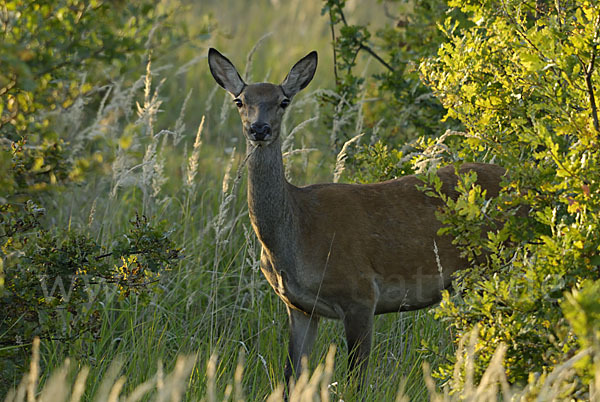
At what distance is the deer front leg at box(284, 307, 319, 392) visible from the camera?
5.49m

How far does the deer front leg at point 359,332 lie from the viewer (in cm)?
530

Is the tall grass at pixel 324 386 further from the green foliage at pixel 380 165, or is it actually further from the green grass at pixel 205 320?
the green foliage at pixel 380 165

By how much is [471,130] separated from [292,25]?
34.2 feet

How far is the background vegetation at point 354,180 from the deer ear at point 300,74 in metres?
0.65

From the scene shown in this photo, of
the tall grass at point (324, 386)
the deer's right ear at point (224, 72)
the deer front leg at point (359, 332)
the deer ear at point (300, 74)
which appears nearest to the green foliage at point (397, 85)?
the deer ear at point (300, 74)

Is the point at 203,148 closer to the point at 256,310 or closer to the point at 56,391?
the point at 256,310

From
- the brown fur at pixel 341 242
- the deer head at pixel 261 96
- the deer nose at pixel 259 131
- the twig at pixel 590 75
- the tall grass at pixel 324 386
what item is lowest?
the tall grass at pixel 324 386

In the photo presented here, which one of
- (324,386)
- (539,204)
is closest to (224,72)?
(539,204)

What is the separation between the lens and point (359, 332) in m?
5.30

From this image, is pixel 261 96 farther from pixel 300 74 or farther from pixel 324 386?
pixel 324 386

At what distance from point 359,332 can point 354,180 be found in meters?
1.51

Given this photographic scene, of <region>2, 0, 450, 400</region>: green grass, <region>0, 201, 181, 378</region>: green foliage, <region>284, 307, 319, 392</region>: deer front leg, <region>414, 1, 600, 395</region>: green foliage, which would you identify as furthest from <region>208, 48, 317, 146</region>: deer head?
<region>414, 1, 600, 395</region>: green foliage

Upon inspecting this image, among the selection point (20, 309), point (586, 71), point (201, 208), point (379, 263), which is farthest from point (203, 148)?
point (586, 71)

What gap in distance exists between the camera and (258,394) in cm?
479
